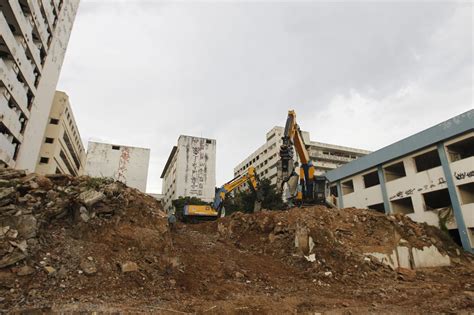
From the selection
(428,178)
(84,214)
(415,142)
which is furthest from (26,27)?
(428,178)

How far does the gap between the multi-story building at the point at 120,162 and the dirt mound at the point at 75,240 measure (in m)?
56.5

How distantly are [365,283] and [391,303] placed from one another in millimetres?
2358

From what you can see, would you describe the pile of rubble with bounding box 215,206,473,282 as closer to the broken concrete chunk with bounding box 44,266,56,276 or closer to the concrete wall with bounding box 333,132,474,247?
the concrete wall with bounding box 333,132,474,247

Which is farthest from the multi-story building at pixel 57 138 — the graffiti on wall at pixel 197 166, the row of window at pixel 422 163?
the row of window at pixel 422 163

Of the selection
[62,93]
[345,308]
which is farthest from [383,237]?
[62,93]

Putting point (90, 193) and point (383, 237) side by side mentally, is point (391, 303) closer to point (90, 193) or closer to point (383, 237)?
point (383, 237)

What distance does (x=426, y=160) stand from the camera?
22328 millimetres

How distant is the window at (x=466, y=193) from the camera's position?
59.4ft

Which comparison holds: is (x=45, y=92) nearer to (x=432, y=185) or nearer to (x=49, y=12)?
(x=49, y=12)

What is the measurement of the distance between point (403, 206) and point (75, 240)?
927 inches

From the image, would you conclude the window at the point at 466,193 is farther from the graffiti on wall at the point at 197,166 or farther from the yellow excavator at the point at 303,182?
the graffiti on wall at the point at 197,166

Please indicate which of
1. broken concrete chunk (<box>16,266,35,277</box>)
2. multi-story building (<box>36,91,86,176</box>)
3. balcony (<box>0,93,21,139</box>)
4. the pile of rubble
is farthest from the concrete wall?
multi-story building (<box>36,91,86,176</box>)

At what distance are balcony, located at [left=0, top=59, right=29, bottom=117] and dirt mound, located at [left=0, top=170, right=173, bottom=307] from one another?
39.1 feet

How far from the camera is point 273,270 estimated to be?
Result: 33.7ft
